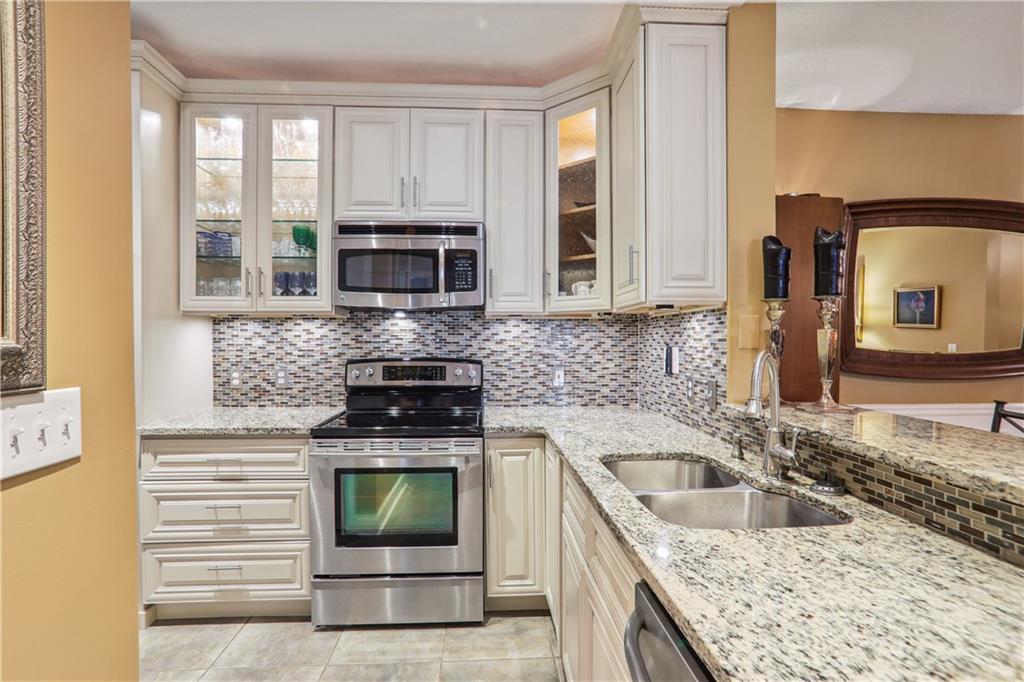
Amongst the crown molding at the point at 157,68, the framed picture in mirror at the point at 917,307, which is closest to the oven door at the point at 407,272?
the crown molding at the point at 157,68

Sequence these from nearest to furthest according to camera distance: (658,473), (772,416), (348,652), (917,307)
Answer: (772,416) → (658,473) → (348,652) → (917,307)

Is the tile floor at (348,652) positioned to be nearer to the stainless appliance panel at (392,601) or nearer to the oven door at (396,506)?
the stainless appliance panel at (392,601)

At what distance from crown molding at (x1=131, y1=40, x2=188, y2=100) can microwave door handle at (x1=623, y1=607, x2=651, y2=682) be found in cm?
280

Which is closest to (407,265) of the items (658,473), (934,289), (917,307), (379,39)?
(379,39)

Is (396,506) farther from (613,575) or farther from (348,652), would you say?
(613,575)

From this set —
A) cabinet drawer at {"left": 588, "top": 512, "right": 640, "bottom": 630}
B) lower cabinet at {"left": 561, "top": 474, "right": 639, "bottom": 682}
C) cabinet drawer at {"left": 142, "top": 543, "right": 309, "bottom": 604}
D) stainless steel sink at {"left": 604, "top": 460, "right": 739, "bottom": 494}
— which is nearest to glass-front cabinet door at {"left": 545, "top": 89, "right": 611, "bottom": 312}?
stainless steel sink at {"left": 604, "top": 460, "right": 739, "bottom": 494}

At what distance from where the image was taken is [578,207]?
8.05ft

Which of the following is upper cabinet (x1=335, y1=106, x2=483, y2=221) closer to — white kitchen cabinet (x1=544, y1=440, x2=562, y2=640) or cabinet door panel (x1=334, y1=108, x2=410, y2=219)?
cabinet door panel (x1=334, y1=108, x2=410, y2=219)

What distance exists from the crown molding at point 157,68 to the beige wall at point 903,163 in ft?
10.7

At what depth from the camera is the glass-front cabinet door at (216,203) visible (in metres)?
2.44

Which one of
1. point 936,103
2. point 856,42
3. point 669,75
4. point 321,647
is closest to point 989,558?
point 669,75

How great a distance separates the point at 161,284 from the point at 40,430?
6.15 feet

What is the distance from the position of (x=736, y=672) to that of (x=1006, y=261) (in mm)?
3877

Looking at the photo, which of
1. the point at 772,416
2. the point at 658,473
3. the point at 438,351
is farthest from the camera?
the point at 438,351
